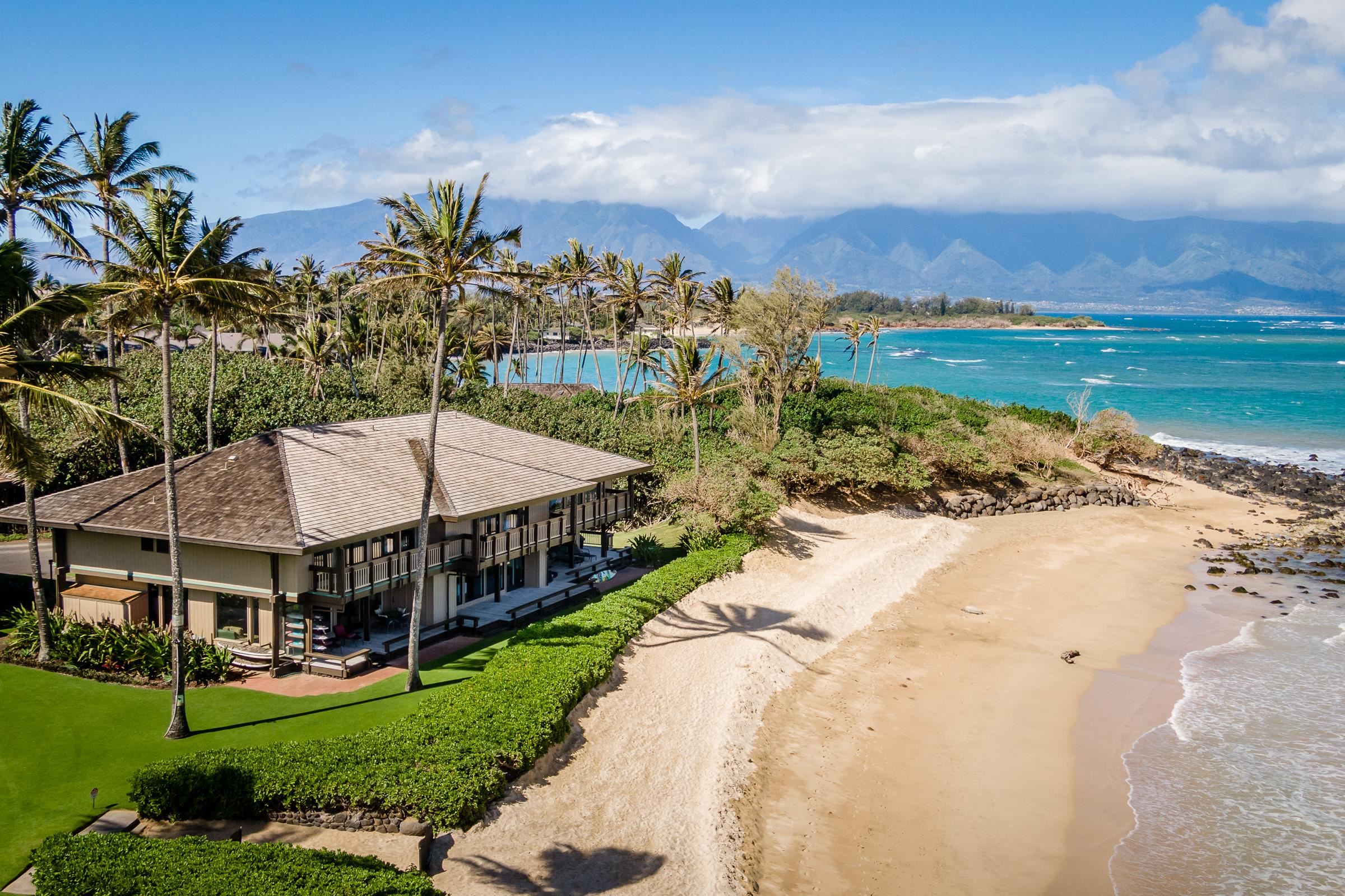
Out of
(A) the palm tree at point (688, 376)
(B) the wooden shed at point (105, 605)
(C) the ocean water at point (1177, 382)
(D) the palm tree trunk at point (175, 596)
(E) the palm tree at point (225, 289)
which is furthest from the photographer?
(C) the ocean water at point (1177, 382)

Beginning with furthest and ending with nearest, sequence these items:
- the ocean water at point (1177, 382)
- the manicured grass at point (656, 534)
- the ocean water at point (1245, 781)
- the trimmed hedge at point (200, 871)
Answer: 1. the ocean water at point (1177, 382)
2. the manicured grass at point (656, 534)
3. the ocean water at point (1245, 781)
4. the trimmed hedge at point (200, 871)

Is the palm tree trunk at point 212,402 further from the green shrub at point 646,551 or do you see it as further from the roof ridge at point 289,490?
the green shrub at point 646,551

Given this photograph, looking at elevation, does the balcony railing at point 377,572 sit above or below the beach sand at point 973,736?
above

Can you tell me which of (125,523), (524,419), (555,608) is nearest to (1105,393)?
(524,419)

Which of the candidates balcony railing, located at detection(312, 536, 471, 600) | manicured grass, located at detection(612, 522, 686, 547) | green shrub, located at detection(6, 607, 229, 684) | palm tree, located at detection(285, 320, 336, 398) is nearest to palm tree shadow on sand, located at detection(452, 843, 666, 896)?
balcony railing, located at detection(312, 536, 471, 600)

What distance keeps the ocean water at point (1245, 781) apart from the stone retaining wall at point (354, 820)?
12558 mm

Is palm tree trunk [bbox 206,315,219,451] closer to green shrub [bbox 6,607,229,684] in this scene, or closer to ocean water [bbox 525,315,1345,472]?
green shrub [bbox 6,607,229,684]

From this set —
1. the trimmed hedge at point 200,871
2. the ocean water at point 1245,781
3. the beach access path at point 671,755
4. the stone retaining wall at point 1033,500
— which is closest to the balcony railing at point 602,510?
the beach access path at point 671,755

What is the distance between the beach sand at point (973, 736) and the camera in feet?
52.9

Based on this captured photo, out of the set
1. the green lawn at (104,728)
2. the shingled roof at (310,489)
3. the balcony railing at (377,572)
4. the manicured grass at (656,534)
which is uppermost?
the shingled roof at (310,489)

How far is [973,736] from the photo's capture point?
69.6ft

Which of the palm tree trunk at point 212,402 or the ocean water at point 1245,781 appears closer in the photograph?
the ocean water at point 1245,781

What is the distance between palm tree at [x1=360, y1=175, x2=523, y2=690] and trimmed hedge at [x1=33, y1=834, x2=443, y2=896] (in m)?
8.13

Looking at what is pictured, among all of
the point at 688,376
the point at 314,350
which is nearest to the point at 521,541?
the point at 688,376
